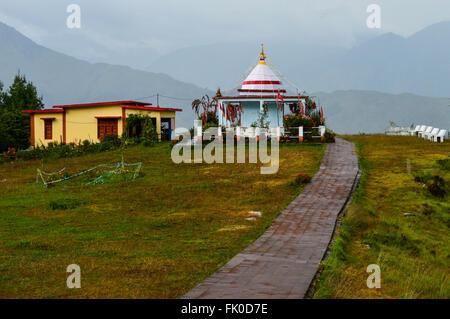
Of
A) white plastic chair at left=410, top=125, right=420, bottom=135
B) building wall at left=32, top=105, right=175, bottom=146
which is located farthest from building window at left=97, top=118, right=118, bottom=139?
white plastic chair at left=410, top=125, right=420, bottom=135

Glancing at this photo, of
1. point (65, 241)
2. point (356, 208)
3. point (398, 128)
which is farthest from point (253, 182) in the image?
point (398, 128)

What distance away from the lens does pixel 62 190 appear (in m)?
17.6

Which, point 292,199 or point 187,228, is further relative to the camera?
point 292,199

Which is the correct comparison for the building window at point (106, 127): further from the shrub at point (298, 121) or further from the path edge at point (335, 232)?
the path edge at point (335, 232)

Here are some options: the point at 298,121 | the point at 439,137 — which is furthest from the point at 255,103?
the point at 439,137

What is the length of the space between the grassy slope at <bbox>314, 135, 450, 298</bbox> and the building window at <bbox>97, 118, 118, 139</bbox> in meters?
19.5

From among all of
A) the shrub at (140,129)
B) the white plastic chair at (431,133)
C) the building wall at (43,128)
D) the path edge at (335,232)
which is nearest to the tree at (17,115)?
the building wall at (43,128)

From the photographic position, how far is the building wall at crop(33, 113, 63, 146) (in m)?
35.6

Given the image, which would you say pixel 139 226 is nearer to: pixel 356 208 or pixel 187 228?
pixel 187 228

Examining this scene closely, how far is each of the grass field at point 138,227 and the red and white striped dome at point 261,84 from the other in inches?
409

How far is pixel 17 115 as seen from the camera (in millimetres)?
48688

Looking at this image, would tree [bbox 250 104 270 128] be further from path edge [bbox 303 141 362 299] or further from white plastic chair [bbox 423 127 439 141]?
path edge [bbox 303 141 362 299]

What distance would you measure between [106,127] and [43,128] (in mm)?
5483
